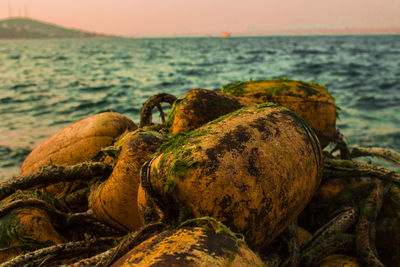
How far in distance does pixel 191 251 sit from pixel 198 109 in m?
1.23

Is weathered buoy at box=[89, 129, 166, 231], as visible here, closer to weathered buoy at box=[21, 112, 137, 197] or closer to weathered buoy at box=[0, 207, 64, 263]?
weathered buoy at box=[0, 207, 64, 263]

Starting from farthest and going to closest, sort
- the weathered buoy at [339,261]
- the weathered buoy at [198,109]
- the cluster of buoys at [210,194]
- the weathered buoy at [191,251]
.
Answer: the weathered buoy at [198,109] → the weathered buoy at [339,261] → the cluster of buoys at [210,194] → the weathered buoy at [191,251]

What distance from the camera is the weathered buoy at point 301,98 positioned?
8.90 ft

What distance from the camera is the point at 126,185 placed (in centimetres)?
193

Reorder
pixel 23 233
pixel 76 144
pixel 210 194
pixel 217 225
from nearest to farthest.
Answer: pixel 217 225 < pixel 210 194 < pixel 23 233 < pixel 76 144

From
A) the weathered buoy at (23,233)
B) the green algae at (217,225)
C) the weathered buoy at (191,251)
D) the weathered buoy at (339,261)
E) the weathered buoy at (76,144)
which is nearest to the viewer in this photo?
the weathered buoy at (191,251)

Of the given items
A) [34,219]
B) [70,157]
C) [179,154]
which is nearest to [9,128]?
[70,157]

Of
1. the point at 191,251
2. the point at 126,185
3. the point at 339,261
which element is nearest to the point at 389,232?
the point at 339,261

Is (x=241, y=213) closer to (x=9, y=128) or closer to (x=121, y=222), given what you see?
(x=121, y=222)

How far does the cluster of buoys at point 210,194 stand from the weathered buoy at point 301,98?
0.4 inches

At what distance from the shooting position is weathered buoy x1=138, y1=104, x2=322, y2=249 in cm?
142

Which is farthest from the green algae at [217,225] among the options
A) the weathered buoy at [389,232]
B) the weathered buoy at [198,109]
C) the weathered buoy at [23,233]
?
the weathered buoy at [389,232]

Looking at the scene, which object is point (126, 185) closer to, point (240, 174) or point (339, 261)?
point (240, 174)

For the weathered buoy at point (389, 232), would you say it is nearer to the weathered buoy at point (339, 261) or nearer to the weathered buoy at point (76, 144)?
the weathered buoy at point (339, 261)
